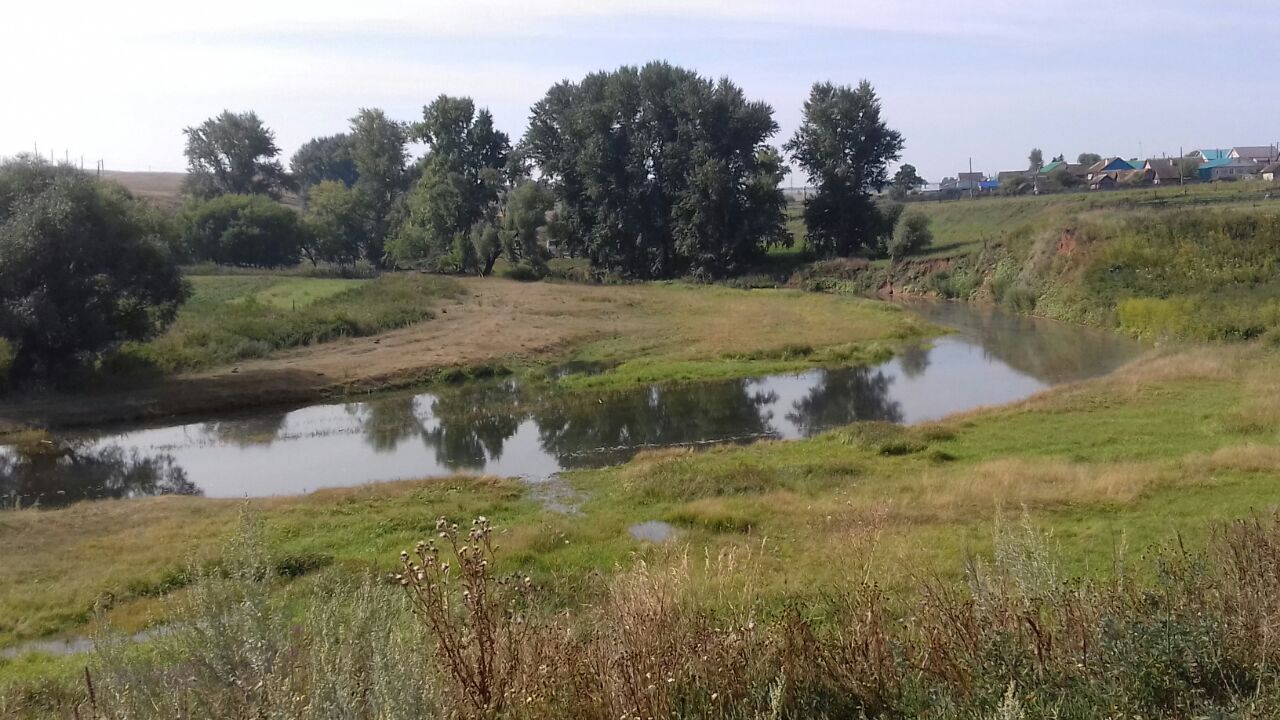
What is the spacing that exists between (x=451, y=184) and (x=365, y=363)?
1475 inches

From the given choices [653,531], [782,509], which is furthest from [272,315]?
[782,509]

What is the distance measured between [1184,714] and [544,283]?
2223 inches

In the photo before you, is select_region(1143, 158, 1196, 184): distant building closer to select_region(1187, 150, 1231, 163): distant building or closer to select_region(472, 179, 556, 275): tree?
select_region(1187, 150, 1231, 163): distant building

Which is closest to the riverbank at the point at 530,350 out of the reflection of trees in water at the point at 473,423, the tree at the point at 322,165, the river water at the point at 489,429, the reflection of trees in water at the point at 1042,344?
the river water at the point at 489,429

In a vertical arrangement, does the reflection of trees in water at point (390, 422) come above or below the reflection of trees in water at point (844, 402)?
above

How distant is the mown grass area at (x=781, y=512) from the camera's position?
10.8 meters

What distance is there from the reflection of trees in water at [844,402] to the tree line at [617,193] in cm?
3143

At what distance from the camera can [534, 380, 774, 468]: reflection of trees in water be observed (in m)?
22.0

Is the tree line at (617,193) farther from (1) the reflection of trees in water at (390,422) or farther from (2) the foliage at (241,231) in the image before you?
(1) the reflection of trees in water at (390,422)

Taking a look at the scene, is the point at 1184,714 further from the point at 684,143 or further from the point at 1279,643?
the point at 684,143

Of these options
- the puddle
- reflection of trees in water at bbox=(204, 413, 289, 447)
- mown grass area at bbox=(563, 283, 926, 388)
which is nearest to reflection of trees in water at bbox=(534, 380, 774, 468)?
mown grass area at bbox=(563, 283, 926, 388)

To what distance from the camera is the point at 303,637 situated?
5730mm

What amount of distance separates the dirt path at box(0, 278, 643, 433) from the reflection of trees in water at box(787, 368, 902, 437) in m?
11.2

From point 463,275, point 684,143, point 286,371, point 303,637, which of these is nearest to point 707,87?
point 684,143
